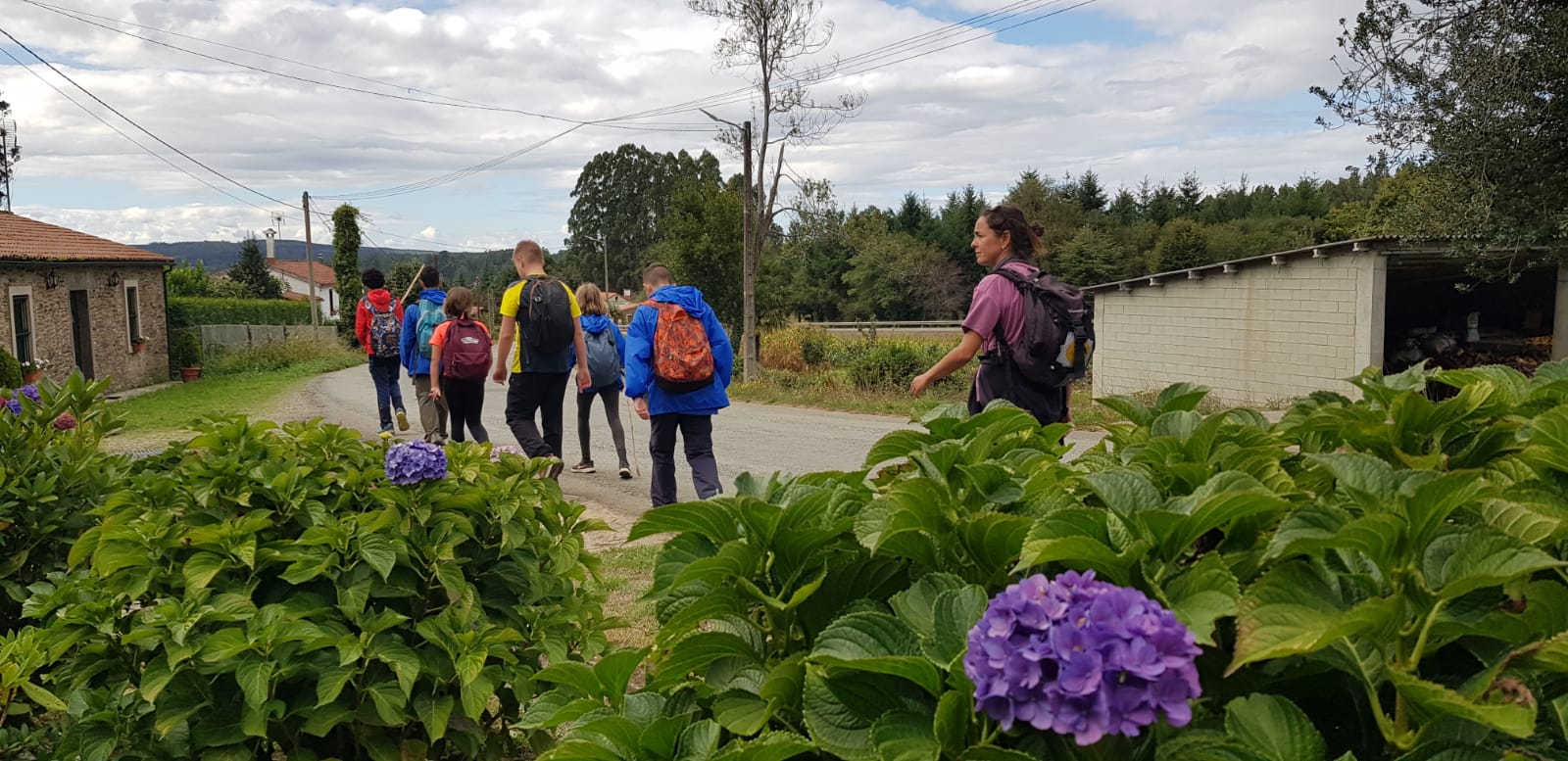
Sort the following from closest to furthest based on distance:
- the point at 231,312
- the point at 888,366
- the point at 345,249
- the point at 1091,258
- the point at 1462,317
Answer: the point at 888,366 < the point at 1462,317 < the point at 231,312 < the point at 345,249 < the point at 1091,258

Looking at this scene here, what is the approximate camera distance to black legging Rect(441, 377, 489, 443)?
8.31 meters

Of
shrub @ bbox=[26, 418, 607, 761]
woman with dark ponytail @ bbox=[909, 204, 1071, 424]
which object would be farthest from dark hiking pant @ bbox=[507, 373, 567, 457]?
shrub @ bbox=[26, 418, 607, 761]

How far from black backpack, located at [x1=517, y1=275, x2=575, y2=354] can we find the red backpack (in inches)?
39.0

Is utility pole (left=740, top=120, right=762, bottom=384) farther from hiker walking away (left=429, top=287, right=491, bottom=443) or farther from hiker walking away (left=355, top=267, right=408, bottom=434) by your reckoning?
hiker walking away (left=429, top=287, right=491, bottom=443)

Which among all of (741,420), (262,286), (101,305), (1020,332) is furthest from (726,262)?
(262,286)

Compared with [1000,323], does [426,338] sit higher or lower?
lower

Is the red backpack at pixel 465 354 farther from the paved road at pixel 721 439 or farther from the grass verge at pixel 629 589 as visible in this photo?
the grass verge at pixel 629 589

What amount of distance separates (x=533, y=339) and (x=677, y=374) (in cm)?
126

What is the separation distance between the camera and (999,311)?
4734mm

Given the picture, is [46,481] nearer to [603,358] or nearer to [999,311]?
[999,311]

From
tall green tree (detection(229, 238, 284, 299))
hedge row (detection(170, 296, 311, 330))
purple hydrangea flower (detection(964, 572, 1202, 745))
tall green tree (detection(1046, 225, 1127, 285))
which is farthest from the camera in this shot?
tall green tree (detection(229, 238, 284, 299))

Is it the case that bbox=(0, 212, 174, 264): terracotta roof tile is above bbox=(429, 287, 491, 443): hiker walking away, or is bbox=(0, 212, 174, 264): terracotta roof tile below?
above

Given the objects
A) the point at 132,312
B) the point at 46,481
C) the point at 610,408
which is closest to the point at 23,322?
the point at 132,312

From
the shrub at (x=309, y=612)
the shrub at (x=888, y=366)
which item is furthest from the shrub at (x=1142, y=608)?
the shrub at (x=888, y=366)
